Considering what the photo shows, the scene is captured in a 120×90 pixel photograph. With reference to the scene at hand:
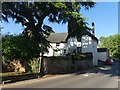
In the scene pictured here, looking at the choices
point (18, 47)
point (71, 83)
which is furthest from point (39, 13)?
point (71, 83)

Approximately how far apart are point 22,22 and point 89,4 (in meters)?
8.63

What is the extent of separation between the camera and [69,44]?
69750 millimetres

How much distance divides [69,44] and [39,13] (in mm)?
31452

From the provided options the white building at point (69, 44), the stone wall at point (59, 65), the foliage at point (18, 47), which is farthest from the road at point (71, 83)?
the white building at point (69, 44)

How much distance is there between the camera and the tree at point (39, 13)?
35.5 m

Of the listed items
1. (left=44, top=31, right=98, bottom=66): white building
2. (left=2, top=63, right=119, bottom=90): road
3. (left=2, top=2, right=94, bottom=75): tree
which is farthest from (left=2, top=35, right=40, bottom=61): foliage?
(left=44, top=31, right=98, bottom=66): white building

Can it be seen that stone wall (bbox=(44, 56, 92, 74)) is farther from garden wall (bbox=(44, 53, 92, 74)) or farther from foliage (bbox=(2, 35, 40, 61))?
foliage (bbox=(2, 35, 40, 61))

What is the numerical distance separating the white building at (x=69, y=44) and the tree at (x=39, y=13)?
24.1 metres

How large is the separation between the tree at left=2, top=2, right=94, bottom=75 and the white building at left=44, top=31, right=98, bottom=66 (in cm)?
2412

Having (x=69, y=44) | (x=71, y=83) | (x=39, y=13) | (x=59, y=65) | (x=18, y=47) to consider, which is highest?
(x=39, y=13)

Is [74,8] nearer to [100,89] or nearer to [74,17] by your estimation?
[74,17]

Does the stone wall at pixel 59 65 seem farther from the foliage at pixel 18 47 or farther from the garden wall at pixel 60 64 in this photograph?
the foliage at pixel 18 47

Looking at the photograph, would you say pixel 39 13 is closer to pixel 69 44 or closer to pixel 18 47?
pixel 18 47

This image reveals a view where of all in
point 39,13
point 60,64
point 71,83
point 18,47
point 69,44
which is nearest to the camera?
point 71,83
